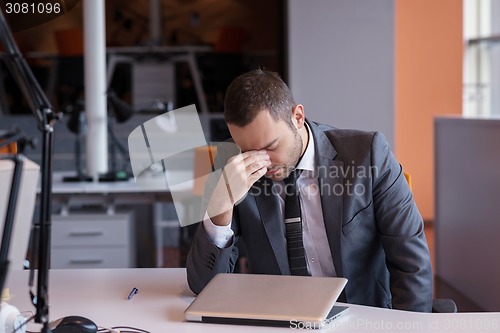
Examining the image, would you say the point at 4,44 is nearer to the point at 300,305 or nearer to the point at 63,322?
the point at 63,322

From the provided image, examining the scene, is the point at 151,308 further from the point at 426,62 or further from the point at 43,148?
the point at 426,62

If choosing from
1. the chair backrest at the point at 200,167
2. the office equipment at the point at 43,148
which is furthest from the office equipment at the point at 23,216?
the chair backrest at the point at 200,167

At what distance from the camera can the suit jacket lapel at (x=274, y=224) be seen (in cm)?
205

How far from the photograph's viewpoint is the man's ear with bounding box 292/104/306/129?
201 cm

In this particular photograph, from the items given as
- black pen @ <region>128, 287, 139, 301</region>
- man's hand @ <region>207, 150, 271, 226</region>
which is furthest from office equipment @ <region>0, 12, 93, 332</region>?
man's hand @ <region>207, 150, 271, 226</region>

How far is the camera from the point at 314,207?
2.10 m

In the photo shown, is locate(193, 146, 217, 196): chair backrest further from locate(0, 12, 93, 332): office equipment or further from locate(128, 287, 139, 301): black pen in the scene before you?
locate(0, 12, 93, 332): office equipment

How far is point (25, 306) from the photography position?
1796 millimetres

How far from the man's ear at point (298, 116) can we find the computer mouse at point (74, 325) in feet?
2.48

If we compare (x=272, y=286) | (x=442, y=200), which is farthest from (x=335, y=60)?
(x=272, y=286)

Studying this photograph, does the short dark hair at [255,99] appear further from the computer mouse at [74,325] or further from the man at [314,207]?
the computer mouse at [74,325]

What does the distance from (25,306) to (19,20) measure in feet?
2.25

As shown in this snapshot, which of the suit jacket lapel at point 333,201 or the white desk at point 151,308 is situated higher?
the suit jacket lapel at point 333,201

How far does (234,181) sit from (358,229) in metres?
0.37
